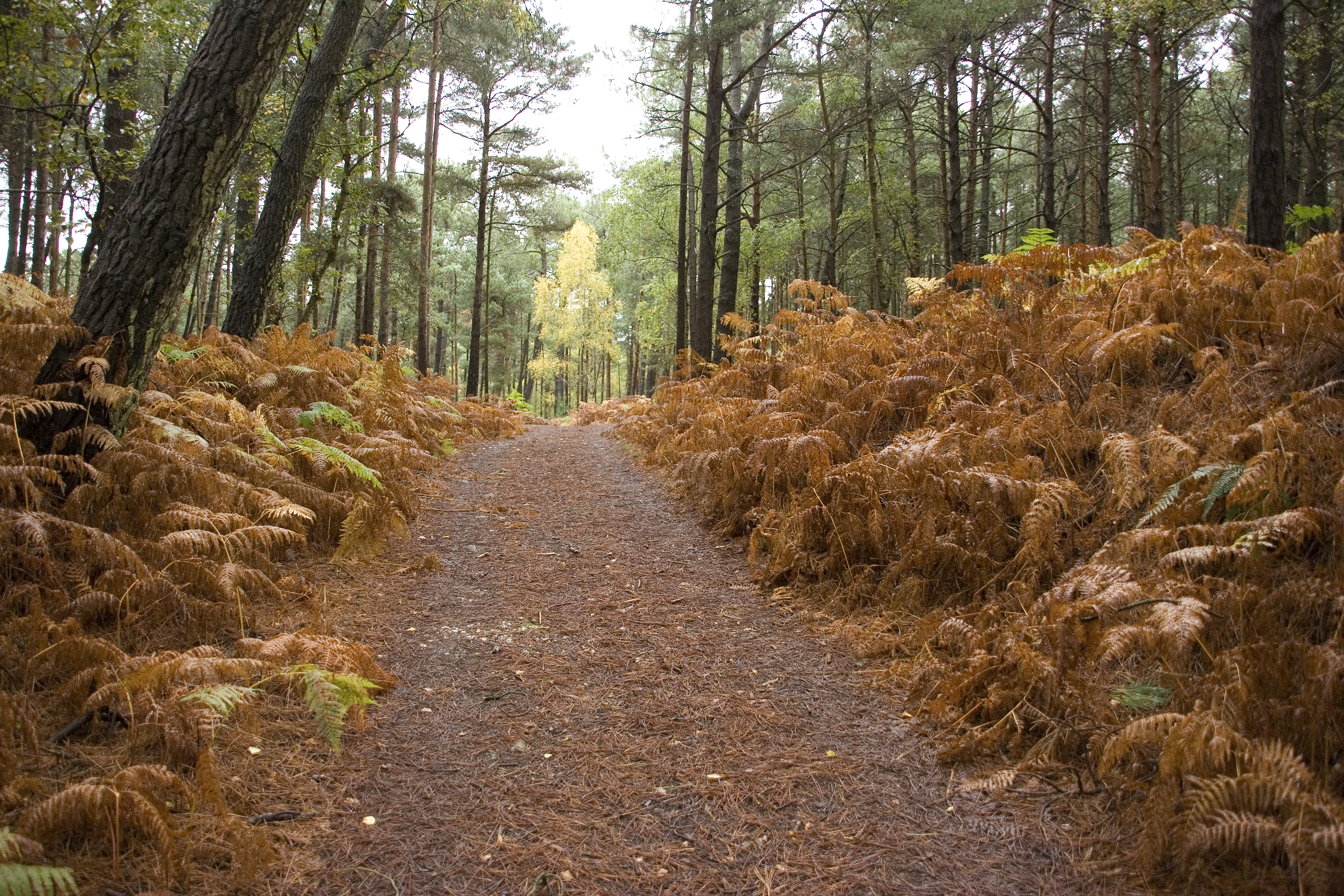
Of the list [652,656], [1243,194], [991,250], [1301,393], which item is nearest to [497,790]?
[652,656]

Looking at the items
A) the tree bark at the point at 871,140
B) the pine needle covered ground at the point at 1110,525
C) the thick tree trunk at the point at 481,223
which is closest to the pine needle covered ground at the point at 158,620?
the pine needle covered ground at the point at 1110,525

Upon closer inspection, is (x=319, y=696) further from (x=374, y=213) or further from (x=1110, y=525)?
(x=374, y=213)

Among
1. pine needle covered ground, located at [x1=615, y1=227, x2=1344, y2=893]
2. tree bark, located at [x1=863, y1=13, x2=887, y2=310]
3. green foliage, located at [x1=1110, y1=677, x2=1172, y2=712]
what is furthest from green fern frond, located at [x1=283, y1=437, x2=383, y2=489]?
tree bark, located at [x1=863, y1=13, x2=887, y2=310]

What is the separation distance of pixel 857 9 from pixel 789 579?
8.46 m

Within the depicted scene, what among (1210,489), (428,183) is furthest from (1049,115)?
(1210,489)

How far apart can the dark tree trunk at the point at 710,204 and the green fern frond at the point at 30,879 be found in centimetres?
1025

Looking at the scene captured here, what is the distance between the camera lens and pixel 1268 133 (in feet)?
18.5

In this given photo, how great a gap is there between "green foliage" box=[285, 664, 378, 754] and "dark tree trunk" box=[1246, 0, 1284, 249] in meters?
6.93

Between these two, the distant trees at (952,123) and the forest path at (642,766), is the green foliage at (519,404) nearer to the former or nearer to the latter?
the distant trees at (952,123)

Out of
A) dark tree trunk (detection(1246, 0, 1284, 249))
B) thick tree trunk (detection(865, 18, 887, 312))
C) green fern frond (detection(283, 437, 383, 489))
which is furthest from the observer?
thick tree trunk (detection(865, 18, 887, 312))

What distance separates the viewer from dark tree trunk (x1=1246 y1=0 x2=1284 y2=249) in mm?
5609

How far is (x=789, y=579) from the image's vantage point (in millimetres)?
4504

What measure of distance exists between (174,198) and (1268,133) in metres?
7.68

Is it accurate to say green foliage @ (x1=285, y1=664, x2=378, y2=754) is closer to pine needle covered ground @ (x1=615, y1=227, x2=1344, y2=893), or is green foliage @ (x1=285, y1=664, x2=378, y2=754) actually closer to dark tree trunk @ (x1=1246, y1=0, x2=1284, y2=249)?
pine needle covered ground @ (x1=615, y1=227, x2=1344, y2=893)
